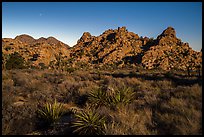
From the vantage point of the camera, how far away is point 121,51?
212 ft

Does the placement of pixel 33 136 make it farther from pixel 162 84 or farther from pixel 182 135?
pixel 162 84

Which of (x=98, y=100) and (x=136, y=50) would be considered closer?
(x=98, y=100)

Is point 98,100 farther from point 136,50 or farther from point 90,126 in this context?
point 136,50

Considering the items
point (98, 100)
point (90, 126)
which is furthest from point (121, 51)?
point (90, 126)

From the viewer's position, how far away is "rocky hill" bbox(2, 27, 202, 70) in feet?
174

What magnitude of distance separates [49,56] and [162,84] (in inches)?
1885

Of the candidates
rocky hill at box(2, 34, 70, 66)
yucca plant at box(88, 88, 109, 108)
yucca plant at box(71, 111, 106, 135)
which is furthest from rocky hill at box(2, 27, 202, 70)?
yucca plant at box(71, 111, 106, 135)

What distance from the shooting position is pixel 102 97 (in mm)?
8211

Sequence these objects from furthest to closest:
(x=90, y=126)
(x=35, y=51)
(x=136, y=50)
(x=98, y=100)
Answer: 1. (x=136, y=50)
2. (x=35, y=51)
3. (x=98, y=100)
4. (x=90, y=126)

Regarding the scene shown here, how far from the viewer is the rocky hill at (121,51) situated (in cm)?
5316

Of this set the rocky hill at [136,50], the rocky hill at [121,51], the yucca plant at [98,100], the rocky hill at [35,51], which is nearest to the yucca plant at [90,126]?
the yucca plant at [98,100]

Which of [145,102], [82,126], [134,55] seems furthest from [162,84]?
[134,55]

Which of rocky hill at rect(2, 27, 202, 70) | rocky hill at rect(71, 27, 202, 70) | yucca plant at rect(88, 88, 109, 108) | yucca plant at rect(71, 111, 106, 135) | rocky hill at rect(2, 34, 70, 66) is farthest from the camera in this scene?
rocky hill at rect(71, 27, 202, 70)

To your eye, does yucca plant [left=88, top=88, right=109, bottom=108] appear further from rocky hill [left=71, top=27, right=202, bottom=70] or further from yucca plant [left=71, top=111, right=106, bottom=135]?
rocky hill [left=71, top=27, right=202, bottom=70]
